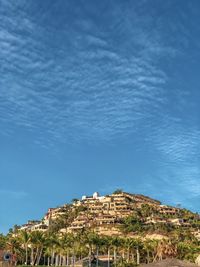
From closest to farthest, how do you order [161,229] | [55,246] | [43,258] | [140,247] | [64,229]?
1. [55,246]
2. [140,247]
3. [43,258]
4. [161,229]
5. [64,229]

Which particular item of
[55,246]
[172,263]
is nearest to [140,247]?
[55,246]

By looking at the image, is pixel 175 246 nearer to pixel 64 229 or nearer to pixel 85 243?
pixel 85 243

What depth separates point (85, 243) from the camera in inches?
4631

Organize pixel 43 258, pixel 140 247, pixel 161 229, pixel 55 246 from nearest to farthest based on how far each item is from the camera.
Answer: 1. pixel 55 246
2. pixel 140 247
3. pixel 43 258
4. pixel 161 229

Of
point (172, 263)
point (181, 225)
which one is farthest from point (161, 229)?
point (172, 263)

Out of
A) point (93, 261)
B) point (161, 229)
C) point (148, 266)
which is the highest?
point (161, 229)

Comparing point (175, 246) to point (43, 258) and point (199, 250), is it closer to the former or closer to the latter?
point (199, 250)

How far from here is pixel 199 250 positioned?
11638 cm

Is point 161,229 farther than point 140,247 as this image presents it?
Yes

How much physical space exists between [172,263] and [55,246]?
1860 inches

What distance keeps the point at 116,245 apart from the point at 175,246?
48.2 feet

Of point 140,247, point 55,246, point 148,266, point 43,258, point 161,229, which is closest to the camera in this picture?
point 148,266

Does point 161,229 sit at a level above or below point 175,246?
above

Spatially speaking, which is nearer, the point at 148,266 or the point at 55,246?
the point at 148,266
